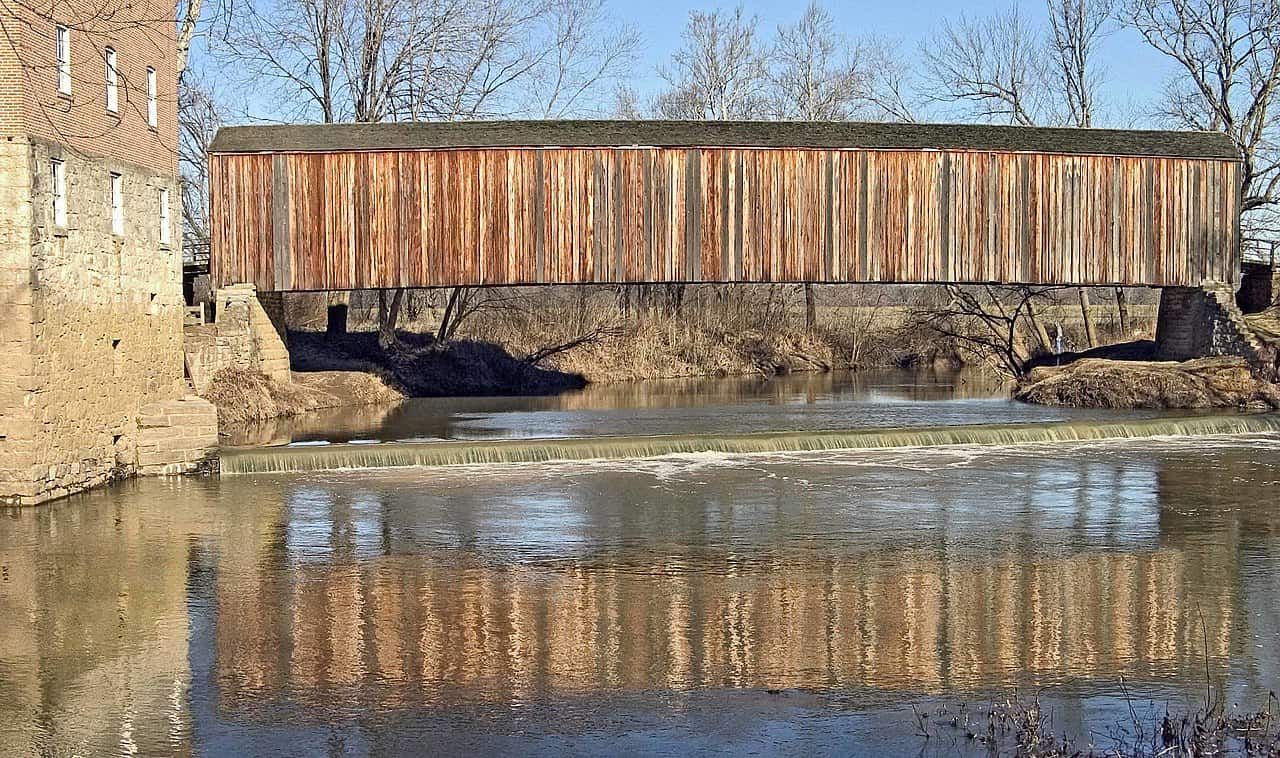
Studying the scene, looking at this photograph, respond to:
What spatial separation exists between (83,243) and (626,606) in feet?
31.6

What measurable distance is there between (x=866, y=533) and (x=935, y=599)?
3.17 m

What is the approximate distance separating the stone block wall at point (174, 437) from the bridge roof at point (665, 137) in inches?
387

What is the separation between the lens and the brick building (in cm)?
1543

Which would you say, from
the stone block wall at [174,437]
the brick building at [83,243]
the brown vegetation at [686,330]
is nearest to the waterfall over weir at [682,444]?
the stone block wall at [174,437]

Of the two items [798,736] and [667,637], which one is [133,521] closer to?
[667,637]

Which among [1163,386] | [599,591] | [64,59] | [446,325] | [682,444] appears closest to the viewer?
[599,591]

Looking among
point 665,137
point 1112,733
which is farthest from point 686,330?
point 1112,733

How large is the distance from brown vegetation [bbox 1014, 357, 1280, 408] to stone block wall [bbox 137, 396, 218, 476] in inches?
720

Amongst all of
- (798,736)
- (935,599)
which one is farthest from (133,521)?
(798,736)

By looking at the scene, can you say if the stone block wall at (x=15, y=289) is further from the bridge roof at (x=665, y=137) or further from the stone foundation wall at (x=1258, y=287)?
the stone foundation wall at (x=1258, y=287)

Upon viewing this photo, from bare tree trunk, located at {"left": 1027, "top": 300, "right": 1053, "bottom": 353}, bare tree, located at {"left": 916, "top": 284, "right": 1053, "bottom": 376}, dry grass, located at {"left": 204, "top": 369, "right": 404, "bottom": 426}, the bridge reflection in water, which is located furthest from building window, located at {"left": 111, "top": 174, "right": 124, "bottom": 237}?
bare tree trunk, located at {"left": 1027, "top": 300, "right": 1053, "bottom": 353}

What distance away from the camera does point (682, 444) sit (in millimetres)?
21125

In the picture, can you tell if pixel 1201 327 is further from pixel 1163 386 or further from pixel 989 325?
pixel 989 325

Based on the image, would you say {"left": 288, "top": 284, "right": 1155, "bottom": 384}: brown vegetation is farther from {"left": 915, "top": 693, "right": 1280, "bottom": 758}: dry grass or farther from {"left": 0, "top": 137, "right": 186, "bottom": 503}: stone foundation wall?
{"left": 915, "top": 693, "right": 1280, "bottom": 758}: dry grass
